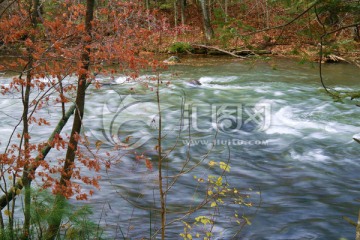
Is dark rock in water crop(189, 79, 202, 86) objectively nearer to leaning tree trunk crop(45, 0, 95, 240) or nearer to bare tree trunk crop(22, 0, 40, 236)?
leaning tree trunk crop(45, 0, 95, 240)

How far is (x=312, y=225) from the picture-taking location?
18.6 feet

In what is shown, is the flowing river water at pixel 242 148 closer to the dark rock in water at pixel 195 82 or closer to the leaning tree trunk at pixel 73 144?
the dark rock in water at pixel 195 82

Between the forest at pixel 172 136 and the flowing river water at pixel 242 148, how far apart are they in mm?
33

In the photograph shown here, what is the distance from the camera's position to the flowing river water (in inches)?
223

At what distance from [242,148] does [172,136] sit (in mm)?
1603

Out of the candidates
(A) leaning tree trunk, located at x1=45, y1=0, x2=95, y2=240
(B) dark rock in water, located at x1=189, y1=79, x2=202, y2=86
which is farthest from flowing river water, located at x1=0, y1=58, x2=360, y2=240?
(A) leaning tree trunk, located at x1=45, y1=0, x2=95, y2=240

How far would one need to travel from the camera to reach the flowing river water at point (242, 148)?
5.66m

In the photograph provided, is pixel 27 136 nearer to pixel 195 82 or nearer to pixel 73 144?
pixel 73 144

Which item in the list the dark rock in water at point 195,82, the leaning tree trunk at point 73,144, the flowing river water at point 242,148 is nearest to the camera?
the leaning tree trunk at point 73,144

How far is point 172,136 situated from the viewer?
9.41m

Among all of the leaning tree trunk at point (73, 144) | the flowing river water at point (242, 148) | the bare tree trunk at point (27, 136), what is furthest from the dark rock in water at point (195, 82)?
the bare tree trunk at point (27, 136)

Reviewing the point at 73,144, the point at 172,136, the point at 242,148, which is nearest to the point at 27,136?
the point at 73,144

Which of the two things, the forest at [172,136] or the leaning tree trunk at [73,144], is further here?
the forest at [172,136]

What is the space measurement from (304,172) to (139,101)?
19.7ft
